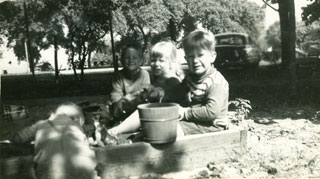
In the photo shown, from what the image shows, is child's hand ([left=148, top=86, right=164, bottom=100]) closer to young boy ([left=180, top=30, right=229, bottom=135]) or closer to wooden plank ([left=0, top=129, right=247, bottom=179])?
young boy ([left=180, top=30, right=229, bottom=135])

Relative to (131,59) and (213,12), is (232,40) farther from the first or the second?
(131,59)

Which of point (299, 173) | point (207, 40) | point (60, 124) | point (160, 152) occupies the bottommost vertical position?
point (299, 173)

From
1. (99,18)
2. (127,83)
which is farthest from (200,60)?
(99,18)

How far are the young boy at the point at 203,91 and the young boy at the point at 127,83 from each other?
796 millimetres

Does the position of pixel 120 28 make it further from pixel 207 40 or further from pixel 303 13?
pixel 207 40

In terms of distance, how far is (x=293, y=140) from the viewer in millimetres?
4848

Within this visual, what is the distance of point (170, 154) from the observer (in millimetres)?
3646

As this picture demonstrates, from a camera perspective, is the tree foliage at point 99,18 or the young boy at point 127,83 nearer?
the young boy at point 127,83

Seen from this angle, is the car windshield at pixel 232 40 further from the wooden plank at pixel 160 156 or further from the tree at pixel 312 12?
the wooden plank at pixel 160 156

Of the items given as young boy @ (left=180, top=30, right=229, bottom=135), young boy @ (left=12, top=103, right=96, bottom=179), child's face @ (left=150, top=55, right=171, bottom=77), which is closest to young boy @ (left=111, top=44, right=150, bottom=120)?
child's face @ (left=150, top=55, right=171, bottom=77)

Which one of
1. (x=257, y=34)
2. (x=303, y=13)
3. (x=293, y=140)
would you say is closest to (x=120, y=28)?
(x=303, y=13)

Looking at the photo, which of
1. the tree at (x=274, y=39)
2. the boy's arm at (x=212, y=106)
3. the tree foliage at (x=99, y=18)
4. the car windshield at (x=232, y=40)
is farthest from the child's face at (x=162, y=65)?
the tree at (x=274, y=39)

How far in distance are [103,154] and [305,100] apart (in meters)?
5.84

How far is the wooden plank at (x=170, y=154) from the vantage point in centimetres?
343
